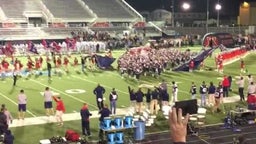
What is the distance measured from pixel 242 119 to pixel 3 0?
4520 cm

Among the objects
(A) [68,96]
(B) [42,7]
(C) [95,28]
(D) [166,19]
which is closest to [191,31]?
(D) [166,19]

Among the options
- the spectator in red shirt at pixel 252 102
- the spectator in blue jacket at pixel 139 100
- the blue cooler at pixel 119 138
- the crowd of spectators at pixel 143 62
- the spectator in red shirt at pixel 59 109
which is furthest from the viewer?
the crowd of spectators at pixel 143 62

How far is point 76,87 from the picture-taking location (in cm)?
2559

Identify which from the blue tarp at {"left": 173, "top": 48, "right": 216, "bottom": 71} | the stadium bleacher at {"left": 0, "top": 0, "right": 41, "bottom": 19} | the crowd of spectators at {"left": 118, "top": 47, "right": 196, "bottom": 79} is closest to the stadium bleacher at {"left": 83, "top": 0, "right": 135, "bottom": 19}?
the stadium bleacher at {"left": 0, "top": 0, "right": 41, "bottom": 19}

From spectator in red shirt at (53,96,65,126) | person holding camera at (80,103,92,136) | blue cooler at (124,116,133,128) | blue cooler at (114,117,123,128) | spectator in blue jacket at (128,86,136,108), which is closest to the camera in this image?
blue cooler at (114,117,123,128)

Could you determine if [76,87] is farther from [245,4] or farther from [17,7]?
[245,4]

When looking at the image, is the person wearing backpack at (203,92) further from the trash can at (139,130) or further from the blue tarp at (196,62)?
the blue tarp at (196,62)

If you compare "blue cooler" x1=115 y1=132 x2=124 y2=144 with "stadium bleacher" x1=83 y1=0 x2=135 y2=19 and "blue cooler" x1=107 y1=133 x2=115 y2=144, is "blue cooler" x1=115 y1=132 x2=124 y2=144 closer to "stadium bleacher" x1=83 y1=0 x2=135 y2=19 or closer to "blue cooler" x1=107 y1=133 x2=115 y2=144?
"blue cooler" x1=107 y1=133 x2=115 y2=144

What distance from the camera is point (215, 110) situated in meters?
20.2

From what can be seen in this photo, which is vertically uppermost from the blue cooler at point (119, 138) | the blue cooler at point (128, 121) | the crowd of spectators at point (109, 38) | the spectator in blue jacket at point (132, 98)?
the crowd of spectators at point (109, 38)

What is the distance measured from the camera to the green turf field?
663 inches

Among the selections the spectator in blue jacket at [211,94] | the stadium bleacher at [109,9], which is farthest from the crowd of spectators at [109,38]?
the spectator in blue jacket at [211,94]

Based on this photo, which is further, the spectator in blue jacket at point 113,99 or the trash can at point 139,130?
the spectator in blue jacket at point 113,99

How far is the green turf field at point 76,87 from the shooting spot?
16828 millimetres
